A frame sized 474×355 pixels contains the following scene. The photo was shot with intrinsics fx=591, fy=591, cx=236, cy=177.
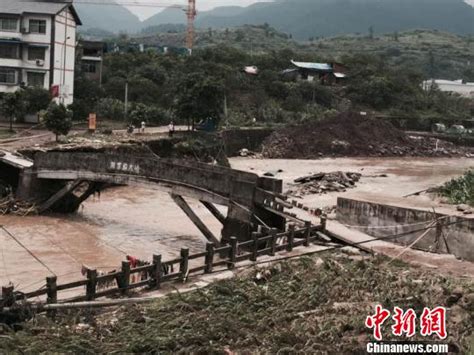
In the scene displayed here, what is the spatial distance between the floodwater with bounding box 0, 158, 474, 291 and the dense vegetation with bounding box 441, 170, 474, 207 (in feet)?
19.8

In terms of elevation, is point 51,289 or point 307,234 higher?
point 307,234

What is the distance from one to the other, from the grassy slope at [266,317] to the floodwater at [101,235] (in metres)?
6.27

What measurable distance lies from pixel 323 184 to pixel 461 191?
11.8 m

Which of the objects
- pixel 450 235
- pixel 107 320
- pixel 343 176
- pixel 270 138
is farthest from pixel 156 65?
pixel 107 320

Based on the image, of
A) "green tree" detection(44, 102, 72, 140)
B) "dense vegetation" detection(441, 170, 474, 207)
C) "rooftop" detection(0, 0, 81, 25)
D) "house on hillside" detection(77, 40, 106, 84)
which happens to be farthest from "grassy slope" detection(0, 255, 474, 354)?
"house on hillside" detection(77, 40, 106, 84)

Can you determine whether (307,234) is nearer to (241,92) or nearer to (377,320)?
(377,320)

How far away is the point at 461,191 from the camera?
2394cm

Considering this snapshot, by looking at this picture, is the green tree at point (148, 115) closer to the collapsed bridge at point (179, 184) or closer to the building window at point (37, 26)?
the building window at point (37, 26)

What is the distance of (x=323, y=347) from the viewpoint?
8820mm

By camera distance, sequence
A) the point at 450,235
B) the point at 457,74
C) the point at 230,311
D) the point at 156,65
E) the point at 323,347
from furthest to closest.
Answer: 1. the point at 457,74
2. the point at 156,65
3. the point at 450,235
4. the point at 230,311
5. the point at 323,347

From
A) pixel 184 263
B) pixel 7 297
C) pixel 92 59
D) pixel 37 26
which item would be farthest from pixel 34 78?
pixel 7 297

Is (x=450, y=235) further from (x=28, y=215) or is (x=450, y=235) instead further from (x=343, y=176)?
(x=343, y=176)

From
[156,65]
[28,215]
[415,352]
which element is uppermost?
[156,65]

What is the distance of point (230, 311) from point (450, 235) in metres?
9.04
